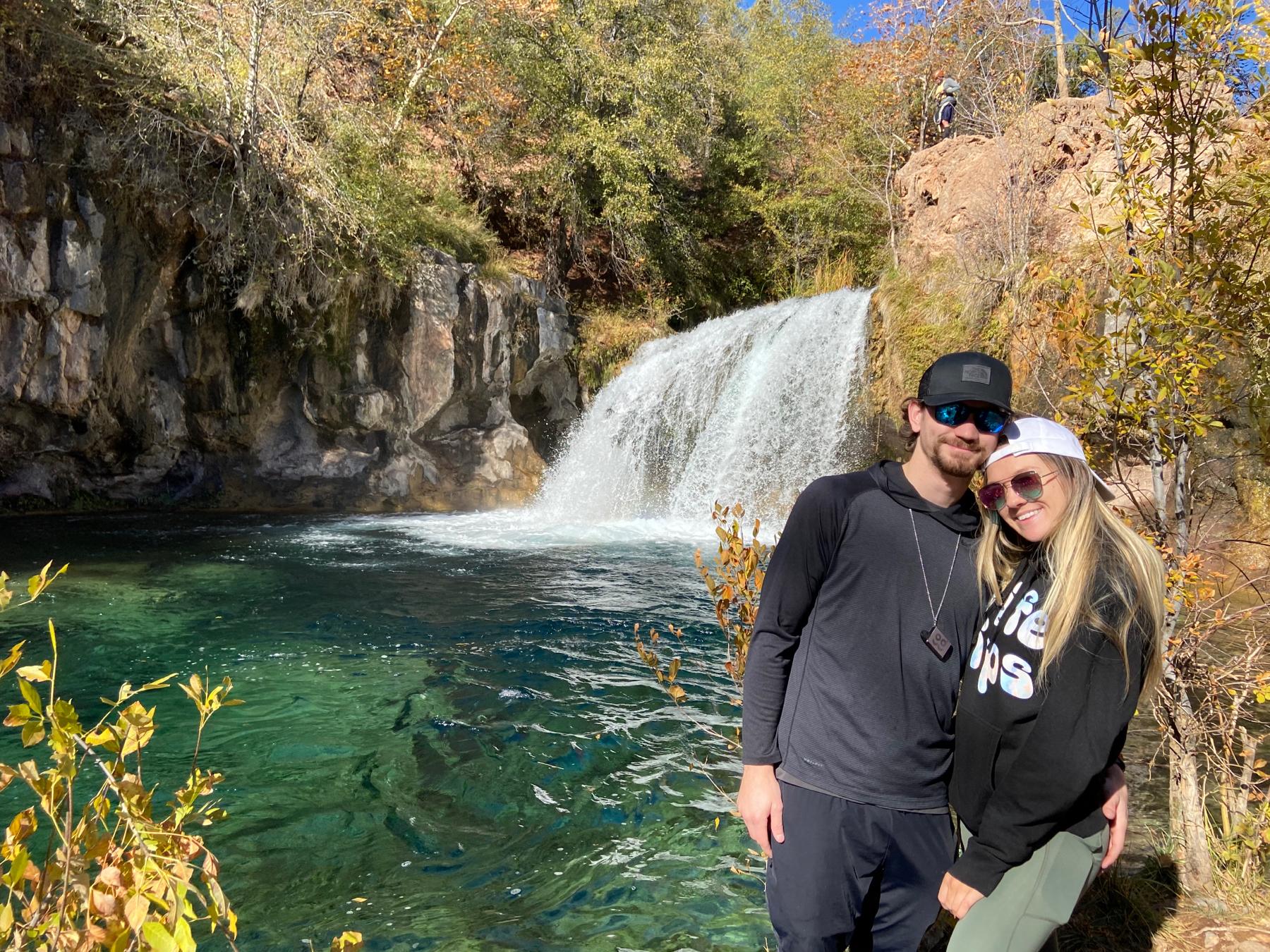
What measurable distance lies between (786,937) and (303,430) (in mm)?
13016

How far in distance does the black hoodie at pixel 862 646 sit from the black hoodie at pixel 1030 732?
0.24 ft

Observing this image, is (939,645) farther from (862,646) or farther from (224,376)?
(224,376)

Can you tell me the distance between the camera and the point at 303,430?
1351 centimetres

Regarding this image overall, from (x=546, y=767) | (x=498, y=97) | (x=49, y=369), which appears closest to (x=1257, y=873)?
(x=546, y=767)

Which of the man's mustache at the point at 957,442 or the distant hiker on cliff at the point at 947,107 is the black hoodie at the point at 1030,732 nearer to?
the man's mustache at the point at 957,442

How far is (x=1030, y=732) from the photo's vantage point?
67.0 inches

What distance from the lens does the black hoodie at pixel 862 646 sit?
6.15ft

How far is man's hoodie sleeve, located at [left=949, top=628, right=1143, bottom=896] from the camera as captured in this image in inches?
64.6

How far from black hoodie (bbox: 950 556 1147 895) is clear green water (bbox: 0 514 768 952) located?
4.94 ft

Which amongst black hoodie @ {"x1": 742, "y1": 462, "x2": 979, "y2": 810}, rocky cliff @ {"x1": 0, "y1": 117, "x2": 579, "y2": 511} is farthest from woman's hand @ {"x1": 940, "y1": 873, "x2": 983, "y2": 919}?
rocky cliff @ {"x1": 0, "y1": 117, "x2": 579, "y2": 511}

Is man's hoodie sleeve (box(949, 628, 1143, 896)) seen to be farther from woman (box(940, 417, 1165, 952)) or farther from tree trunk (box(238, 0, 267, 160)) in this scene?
tree trunk (box(238, 0, 267, 160))

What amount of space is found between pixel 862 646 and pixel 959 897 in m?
0.53

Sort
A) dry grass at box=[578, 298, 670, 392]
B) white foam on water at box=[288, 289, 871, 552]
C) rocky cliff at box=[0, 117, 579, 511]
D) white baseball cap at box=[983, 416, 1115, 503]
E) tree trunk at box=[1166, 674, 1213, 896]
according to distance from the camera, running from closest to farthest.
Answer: white baseball cap at box=[983, 416, 1115, 503], tree trunk at box=[1166, 674, 1213, 896], rocky cliff at box=[0, 117, 579, 511], white foam on water at box=[288, 289, 871, 552], dry grass at box=[578, 298, 670, 392]

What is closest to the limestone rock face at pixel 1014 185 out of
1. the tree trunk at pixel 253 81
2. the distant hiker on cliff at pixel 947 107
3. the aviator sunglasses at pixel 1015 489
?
the distant hiker on cliff at pixel 947 107
